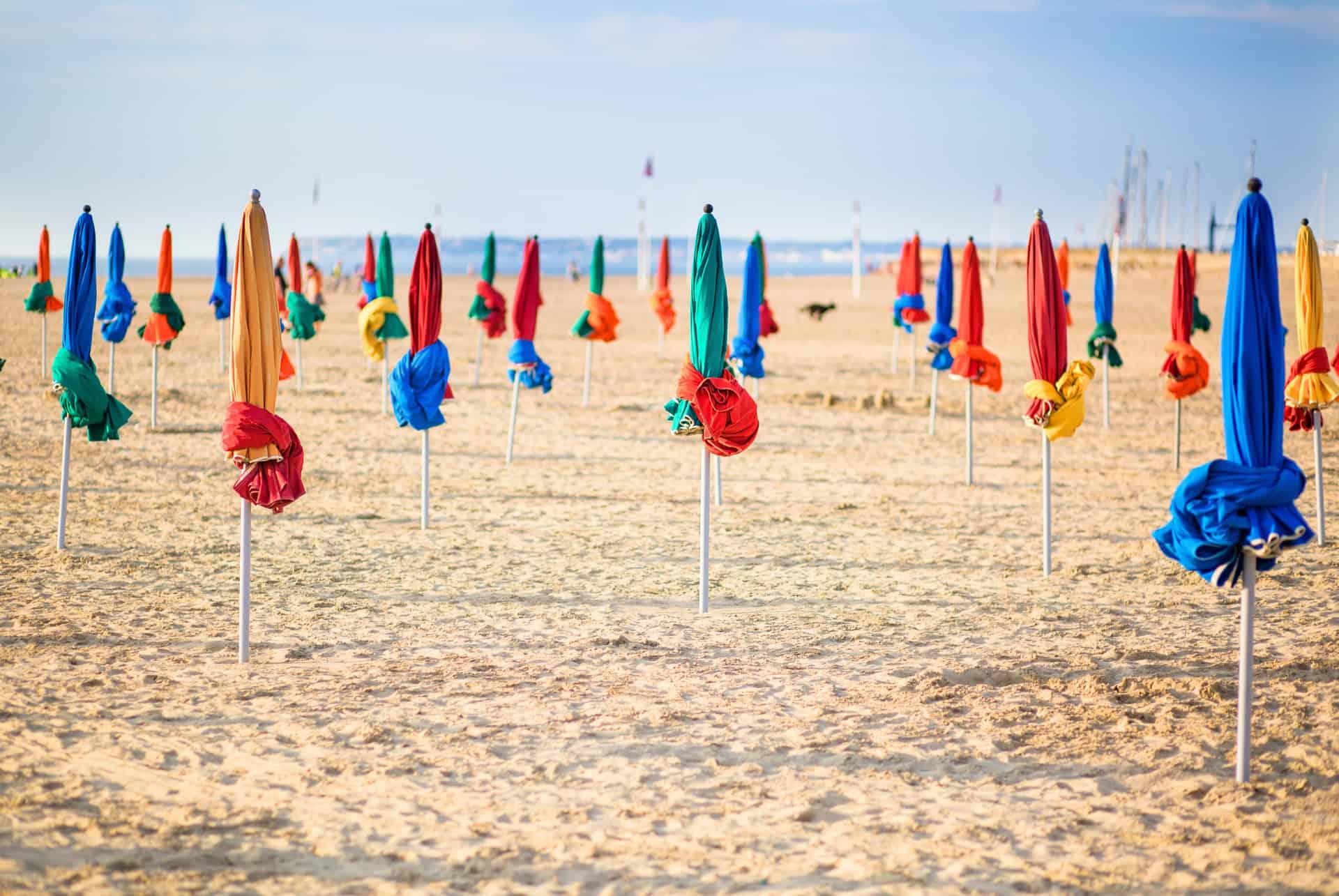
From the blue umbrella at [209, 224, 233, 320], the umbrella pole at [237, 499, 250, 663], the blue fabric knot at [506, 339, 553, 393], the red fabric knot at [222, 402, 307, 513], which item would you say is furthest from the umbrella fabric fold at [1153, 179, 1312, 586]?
the blue umbrella at [209, 224, 233, 320]

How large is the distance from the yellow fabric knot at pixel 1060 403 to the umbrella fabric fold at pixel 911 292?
9.20 m

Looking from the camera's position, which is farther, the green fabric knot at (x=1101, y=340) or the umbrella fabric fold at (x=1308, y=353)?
the green fabric knot at (x=1101, y=340)

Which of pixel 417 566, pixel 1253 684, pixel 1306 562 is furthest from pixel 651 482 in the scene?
pixel 1253 684

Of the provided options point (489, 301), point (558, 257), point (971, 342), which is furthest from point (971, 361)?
point (558, 257)

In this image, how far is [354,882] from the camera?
4723mm

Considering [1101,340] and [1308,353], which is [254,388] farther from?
[1101,340]

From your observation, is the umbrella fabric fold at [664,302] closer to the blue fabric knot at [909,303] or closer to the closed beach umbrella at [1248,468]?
the blue fabric knot at [909,303]

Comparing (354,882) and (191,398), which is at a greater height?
(191,398)

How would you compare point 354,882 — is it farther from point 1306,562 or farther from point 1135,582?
point 1306,562

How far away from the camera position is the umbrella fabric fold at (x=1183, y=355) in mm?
13453

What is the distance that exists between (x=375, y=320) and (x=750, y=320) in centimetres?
517

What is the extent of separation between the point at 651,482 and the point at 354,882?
9.47 meters

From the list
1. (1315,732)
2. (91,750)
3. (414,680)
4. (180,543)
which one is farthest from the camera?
(180,543)

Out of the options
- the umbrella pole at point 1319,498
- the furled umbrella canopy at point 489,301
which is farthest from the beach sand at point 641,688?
the furled umbrella canopy at point 489,301
